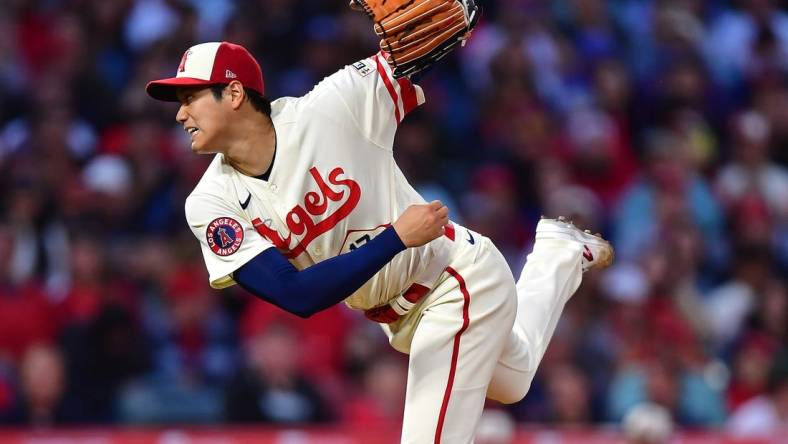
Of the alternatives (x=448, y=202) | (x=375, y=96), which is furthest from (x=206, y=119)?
(x=448, y=202)

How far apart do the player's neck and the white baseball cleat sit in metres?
1.24

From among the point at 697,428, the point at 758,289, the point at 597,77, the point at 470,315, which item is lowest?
the point at 697,428

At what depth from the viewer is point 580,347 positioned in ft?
25.8

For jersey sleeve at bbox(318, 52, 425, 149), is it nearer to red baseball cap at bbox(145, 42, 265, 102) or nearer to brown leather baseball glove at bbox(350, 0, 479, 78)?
brown leather baseball glove at bbox(350, 0, 479, 78)

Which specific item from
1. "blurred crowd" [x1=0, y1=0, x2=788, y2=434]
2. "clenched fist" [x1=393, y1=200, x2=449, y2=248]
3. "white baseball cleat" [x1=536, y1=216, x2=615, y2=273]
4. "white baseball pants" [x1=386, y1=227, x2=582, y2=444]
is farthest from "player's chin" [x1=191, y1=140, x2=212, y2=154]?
"blurred crowd" [x1=0, y1=0, x2=788, y2=434]

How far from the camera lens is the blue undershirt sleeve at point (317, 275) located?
A: 13.6 ft

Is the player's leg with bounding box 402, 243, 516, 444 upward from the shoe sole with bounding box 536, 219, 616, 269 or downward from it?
downward

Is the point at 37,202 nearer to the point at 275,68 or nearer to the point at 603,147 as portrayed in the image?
the point at 275,68

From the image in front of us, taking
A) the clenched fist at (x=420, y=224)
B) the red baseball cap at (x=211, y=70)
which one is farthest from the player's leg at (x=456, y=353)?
the red baseball cap at (x=211, y=70)

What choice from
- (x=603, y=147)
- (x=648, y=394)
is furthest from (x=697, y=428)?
(x=603, y=147)

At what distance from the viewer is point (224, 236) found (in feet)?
14.0

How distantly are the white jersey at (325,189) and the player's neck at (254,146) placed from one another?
0.09ft

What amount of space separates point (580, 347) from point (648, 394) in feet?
1.65

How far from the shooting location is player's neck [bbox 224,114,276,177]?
173 inches
